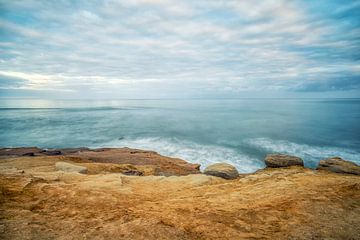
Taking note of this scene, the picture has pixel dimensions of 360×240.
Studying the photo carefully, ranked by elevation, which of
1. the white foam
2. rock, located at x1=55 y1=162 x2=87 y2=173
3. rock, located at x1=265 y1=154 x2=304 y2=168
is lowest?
the white foam

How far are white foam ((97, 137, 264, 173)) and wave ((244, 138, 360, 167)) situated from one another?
6971mm

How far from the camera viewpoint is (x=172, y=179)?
13.7m

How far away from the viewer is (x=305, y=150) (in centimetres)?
3791

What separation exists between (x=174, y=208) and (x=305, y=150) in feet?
120

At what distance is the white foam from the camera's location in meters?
31.0

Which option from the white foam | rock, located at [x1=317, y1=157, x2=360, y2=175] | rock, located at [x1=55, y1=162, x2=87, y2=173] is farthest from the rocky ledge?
the white foam

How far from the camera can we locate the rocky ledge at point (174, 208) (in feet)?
22.1

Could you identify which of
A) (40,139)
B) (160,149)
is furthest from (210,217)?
(40,139)

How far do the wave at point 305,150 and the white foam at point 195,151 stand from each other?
6.97m

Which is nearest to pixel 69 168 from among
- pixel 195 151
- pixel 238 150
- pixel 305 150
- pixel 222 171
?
pixel 222 171

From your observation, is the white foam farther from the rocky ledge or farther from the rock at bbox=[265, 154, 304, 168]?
the rocky ledge

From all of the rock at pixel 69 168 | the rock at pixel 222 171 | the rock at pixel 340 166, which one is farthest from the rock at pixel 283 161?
the rock at pixel 69 168

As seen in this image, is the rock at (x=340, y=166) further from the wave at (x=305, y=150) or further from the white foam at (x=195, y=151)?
the wave at (x=305, y=150)

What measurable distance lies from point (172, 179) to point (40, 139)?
44634mm
